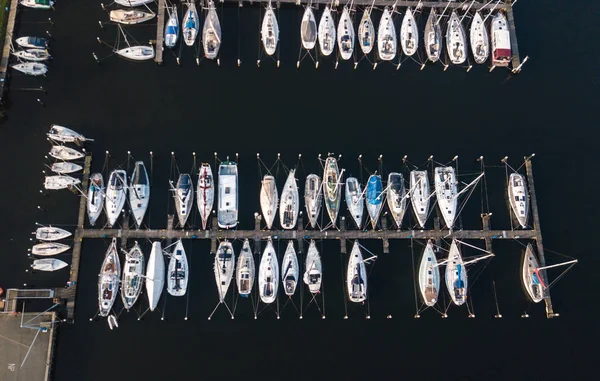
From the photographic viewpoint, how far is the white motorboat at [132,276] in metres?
37.6

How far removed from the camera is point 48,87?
43.2 metres

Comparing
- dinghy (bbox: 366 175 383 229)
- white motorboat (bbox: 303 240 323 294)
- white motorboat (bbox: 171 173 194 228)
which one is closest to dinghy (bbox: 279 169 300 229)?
white motorboat (bbox: 303 240 323 294)

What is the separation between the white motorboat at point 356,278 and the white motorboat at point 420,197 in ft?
23.2

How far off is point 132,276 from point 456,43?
40.8 meters

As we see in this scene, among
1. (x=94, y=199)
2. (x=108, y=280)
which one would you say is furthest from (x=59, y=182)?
(x=108, y=280)

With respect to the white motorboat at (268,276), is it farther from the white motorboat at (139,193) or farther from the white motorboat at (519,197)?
the white motorboat at (519,197)

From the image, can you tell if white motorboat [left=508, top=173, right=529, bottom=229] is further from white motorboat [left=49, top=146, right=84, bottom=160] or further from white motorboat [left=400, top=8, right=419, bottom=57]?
white motorboat [left=49, top=146, right=84, bottom=160]

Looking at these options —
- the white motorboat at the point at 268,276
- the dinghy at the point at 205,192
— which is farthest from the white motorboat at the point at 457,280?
the dinghy at the point at 205,192

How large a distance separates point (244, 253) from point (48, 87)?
26671 mm

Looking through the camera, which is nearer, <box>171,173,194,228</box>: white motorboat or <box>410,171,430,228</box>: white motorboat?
<box>171,173,194,228</box>: white motorboat

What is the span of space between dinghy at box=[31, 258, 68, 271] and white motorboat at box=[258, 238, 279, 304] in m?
17.8

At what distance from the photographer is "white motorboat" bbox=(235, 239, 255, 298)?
38.3m

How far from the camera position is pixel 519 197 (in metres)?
41.8

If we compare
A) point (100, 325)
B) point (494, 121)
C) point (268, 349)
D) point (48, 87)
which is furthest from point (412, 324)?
point (48, 87)
